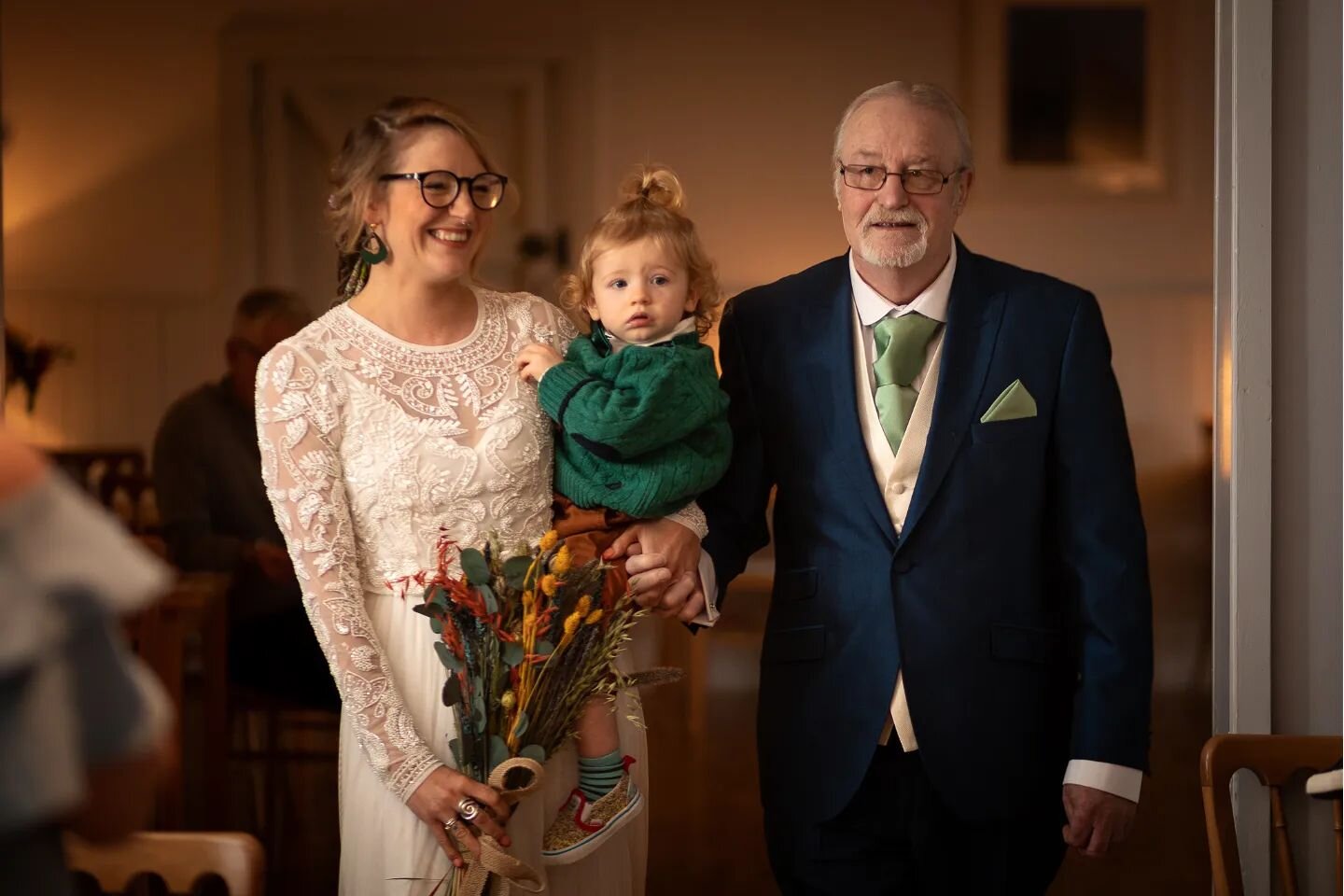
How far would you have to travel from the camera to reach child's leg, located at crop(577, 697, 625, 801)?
2.07 m

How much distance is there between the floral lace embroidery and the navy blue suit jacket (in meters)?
0.44

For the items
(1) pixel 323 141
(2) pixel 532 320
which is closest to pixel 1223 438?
(2) pixel 532 320

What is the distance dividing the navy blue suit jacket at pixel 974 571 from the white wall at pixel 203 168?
1425 mm

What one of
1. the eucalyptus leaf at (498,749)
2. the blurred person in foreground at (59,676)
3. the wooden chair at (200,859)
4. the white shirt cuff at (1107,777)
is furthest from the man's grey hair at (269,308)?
the blurred person in foreground at (59,676)

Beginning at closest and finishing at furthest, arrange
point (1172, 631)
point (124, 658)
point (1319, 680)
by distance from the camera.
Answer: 1. point (124, 658)
2. point (1319, 680)
3. point (1172, 631)

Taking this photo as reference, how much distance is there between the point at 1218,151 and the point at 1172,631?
130 centimetres

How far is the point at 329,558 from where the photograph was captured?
1997 millimetres

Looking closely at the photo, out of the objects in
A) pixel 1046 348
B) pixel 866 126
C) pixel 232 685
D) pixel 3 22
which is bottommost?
pixel 232 685

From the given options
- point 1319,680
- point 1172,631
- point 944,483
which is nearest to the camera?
point 944,483

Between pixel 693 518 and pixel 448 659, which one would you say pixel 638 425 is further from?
pixel 448 659

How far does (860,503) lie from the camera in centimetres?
215

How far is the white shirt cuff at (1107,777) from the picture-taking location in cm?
213

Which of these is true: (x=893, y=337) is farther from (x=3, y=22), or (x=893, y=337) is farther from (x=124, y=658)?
(x=3, y=22)

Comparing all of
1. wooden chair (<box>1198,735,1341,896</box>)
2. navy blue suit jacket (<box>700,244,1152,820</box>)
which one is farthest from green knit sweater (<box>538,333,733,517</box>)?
wooden chair (<box>1198,735,1341,896</box>)
